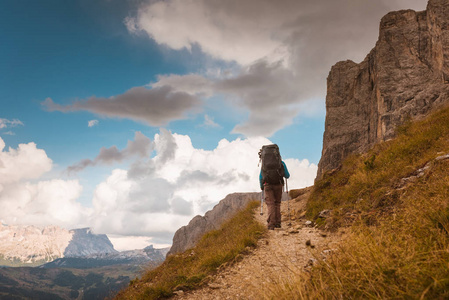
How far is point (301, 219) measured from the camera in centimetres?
1307

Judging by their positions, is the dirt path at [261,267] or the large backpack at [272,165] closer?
the dirt path at [261,267]

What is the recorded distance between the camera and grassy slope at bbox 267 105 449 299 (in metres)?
2.76

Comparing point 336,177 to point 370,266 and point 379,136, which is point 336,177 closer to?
point 370,266

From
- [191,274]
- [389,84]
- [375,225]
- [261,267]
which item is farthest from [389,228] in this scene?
[389,84]

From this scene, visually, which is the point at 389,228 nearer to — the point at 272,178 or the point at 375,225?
the point at 375,225

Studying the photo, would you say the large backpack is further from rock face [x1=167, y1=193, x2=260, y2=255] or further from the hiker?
rock face [x1=167, y1=193, x2=260, y2=255]

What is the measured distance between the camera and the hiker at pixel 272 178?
11656mm

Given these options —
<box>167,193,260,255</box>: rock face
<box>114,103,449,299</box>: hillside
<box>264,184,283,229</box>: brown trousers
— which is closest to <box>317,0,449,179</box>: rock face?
<box>114,103,449,299</box>: hillside

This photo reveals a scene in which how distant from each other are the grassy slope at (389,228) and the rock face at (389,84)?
13.6 m

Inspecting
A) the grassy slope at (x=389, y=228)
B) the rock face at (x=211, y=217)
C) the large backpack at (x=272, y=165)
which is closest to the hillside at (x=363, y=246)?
the grassy slope at (x=389, y=228)

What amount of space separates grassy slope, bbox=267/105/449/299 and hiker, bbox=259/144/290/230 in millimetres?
1982

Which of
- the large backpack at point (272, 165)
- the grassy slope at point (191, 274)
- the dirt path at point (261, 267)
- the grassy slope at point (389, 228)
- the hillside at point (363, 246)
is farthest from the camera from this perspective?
the large backpack at point (272, 165)

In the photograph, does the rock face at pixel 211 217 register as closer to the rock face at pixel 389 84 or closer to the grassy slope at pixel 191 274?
the rock face at pixel 389 84

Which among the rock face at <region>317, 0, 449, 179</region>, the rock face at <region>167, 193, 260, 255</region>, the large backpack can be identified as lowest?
the rock face at <region>167, 193, 260, 255</region>
